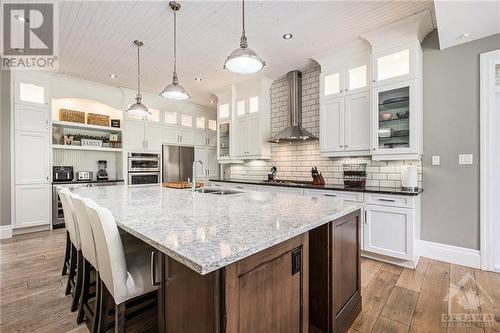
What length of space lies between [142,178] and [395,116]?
5.05 metres

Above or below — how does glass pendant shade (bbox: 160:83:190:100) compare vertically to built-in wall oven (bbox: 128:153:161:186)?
above

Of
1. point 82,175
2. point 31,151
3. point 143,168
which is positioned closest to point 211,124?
point 143,168

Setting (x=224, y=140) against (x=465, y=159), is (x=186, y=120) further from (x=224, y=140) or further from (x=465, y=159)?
(x=465, y=159)

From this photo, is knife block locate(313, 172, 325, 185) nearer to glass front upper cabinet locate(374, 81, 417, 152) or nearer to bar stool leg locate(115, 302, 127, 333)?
glass front upper cabinet locate(374, 81, 417, 152)

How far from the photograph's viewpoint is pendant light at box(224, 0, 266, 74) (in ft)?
5.79

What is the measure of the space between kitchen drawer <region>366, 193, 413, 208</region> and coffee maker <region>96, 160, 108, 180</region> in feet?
16.7

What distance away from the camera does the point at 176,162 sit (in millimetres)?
6051

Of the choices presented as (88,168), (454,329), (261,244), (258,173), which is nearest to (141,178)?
(88,168)

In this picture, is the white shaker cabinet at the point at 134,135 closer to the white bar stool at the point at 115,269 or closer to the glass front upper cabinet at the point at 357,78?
the white bar stool at the point at 115,269

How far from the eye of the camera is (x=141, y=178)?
5.46 m

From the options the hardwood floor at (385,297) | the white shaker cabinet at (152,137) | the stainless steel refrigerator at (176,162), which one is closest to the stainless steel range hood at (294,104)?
the hardwood floor at (385,297)

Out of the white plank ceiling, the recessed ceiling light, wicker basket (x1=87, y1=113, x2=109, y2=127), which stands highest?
the white plank ceiling

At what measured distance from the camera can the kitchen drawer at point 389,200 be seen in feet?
8.76

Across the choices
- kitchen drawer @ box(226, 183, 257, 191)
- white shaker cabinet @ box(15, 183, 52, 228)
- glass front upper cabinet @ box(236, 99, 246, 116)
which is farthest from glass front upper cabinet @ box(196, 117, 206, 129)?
white shaker cabinet @ box(15, 183, 52, 228)
